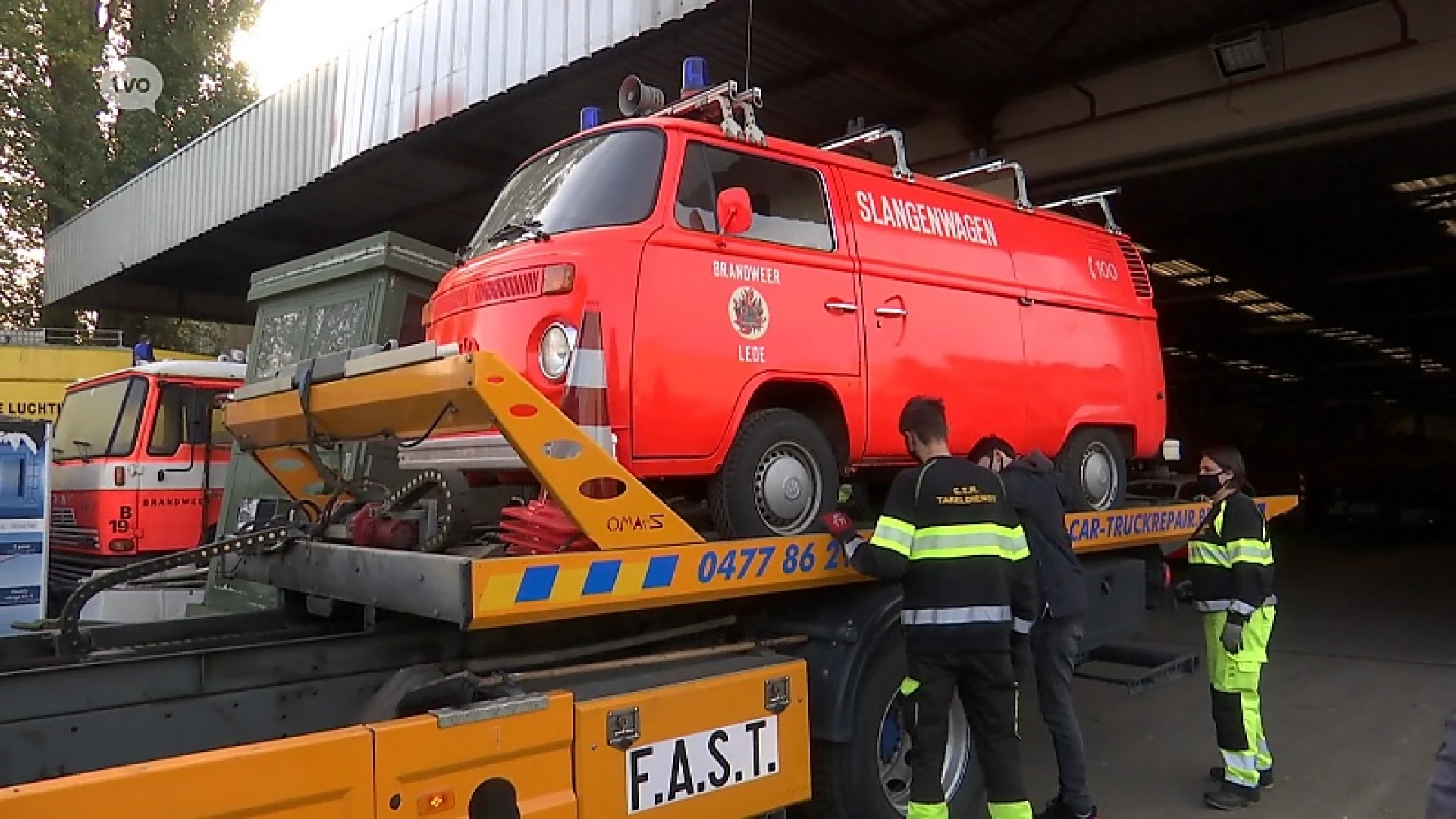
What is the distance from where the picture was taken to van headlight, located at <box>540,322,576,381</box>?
12.0 feet

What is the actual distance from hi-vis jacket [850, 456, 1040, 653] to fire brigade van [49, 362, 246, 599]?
6.60 m

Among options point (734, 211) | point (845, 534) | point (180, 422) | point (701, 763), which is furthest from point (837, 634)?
point (180, 422)

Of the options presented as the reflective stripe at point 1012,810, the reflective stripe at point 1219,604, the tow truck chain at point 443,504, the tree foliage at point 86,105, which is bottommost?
the reflective stripe at point 1012,810

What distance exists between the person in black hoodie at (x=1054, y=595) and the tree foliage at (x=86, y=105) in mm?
19894

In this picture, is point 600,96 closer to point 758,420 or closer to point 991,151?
point 991,151

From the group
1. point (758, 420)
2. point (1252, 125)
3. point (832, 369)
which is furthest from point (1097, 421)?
point (1252, 125)

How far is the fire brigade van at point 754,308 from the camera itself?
3750 millimetres

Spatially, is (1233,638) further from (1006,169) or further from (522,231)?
(522,231)

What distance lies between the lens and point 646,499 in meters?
3.49

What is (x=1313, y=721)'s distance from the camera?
711cm

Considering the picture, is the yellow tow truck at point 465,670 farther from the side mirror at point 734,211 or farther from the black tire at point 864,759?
the side mirror at point 734,211

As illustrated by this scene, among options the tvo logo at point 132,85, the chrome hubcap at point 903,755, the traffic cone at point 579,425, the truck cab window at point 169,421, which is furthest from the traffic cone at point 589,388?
the tvo logo at point 132,85

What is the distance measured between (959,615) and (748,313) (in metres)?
1.45

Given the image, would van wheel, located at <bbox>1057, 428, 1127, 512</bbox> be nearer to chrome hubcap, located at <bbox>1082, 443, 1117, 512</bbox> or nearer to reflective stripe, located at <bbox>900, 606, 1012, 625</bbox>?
chrome hubcap, located at <bbox>1082, 443, 1117, 512</bbox>
